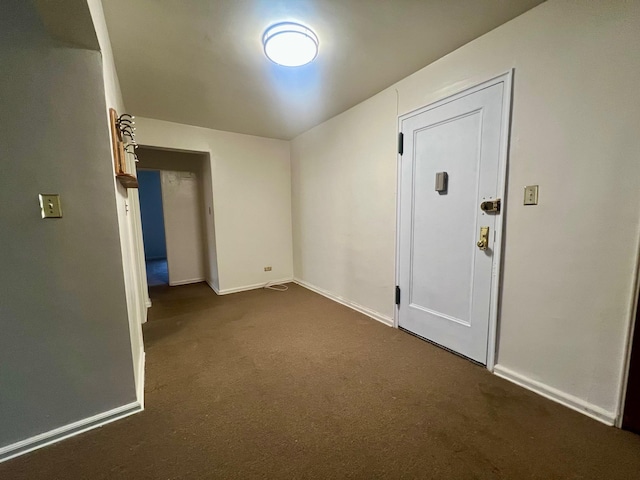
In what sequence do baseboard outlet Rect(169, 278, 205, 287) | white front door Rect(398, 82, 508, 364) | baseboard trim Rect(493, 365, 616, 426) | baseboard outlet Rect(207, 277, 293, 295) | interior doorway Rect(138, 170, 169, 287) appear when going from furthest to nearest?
interior doorway Rect(138, 170, 169, 287), baseboard outlet Rect(169, 278, 205, 287), baseboard outlet Rect(207, 277, 293, 295), white front door Rect(398, 82, 508, 364), baseboard trim Rect(493, 365, 616, 426)

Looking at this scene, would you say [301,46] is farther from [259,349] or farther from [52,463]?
[52,463]

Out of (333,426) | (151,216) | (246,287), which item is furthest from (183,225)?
(333,426)

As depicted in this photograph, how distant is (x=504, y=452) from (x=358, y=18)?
2451 millimetres

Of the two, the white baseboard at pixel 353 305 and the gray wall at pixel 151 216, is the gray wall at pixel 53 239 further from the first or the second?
the gray wall at pixel 151 216

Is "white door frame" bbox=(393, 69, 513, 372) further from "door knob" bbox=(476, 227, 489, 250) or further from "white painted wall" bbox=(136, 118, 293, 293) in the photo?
"white painted wall" bbox=(136, 118, 293, 293)

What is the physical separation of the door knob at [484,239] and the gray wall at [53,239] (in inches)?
89.3

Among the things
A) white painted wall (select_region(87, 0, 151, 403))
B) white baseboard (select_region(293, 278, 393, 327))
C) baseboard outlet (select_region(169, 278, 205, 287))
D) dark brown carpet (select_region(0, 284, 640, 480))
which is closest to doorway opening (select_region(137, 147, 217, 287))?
baseboard outlet (select_region(169, 278, 205, 287))

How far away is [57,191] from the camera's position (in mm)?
→ 1256

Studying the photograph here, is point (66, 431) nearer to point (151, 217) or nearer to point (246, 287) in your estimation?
point (246, 287)

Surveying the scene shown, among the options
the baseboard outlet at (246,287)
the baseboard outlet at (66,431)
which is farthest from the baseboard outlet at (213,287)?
the baseboard outlet at (66,431)

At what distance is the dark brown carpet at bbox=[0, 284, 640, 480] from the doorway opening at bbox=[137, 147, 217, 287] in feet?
7.67

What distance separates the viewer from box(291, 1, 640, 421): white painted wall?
1.26 m

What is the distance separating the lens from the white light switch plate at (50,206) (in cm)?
122

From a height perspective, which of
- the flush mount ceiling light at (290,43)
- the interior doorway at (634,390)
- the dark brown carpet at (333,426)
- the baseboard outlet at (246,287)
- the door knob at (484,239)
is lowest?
the dark brown carpet at (333,426)
